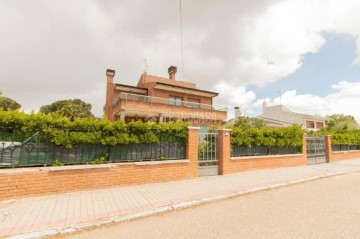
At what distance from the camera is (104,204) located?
5.21 meters

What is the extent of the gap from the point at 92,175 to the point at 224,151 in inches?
212

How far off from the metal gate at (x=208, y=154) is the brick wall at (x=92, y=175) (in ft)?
1.73

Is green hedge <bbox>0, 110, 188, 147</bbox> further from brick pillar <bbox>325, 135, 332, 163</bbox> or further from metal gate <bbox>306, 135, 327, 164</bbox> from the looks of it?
brick pillar <bbox>325, 135, 332, 163</bbox>

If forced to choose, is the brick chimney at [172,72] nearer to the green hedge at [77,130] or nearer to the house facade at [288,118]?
the house facade at [288,118]

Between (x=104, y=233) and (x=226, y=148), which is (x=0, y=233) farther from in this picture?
(x=226, y=148)

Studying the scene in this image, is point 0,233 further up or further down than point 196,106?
further down

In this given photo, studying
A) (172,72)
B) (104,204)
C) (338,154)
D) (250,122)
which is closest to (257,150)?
(104,204)

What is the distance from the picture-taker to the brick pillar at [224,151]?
9.09 m

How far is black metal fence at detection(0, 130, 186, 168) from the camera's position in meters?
5.71

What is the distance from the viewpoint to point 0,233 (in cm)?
369

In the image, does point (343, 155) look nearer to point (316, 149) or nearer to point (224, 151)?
point (316, 149)

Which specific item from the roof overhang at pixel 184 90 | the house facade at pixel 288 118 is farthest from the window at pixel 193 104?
the house facade at pixel 288 118

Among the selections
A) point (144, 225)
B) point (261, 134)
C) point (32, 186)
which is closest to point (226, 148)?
point (261, 134)

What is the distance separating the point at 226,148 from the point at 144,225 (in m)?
5.79
